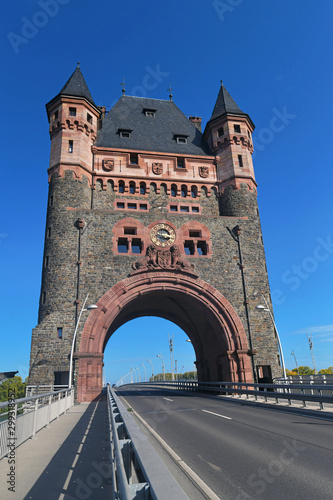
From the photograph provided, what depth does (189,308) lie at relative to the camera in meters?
32.1

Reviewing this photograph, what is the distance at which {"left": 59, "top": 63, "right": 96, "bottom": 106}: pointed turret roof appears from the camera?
31.5m

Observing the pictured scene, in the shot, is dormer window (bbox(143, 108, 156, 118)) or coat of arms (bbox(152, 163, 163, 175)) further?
dormer window (bbox(143, 108, 156, 118))

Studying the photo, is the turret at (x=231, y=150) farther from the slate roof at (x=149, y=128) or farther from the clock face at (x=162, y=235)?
the clock face at (x=162, y=235)

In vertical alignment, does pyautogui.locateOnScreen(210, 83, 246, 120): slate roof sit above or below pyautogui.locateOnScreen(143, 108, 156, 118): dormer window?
below

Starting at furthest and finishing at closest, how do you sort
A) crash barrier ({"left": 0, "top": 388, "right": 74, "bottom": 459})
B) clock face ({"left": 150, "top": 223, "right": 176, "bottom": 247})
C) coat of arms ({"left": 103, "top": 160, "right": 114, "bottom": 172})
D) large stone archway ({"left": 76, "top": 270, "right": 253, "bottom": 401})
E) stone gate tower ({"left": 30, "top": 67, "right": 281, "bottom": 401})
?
coat of arms ({"left": 103, "top": 160, "right": 114, "bottom": 172}), clock face ({"left": 150, "top": 223, "right": 176, "bottom": 247}), stone gate tower ({"left": 30, "top": 67, "right": 281, "bottom": 401}), large stone archway ({"left": 76, "top": 270, "right": 253, "bottom": 401}), crash barrier ({"left": 0, "top": 388, "right": 74, "bottom": 459})

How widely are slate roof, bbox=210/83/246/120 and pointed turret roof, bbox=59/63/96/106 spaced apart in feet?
40.1

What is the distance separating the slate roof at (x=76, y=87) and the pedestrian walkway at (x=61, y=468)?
29148 mm

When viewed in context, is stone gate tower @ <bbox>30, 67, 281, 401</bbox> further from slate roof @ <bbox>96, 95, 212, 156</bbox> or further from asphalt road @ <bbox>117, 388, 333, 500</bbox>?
asphalt road @ <bbox>117, 388, 333, 500</bbox>

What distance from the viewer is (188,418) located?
1282 cm

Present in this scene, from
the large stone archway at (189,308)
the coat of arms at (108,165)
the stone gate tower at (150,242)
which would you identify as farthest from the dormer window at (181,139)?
the large stone archway at (189,308)

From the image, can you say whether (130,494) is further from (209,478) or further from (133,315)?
(133,315)

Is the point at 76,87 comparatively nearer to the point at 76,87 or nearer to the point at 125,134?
the point at 76,87

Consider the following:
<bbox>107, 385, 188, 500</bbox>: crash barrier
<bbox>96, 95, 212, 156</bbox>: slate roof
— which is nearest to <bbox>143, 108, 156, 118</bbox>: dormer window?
<bbox>96, 95, 212, 156</bbox>: slate roof

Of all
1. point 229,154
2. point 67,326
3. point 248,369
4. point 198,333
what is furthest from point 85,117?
point 248,369
